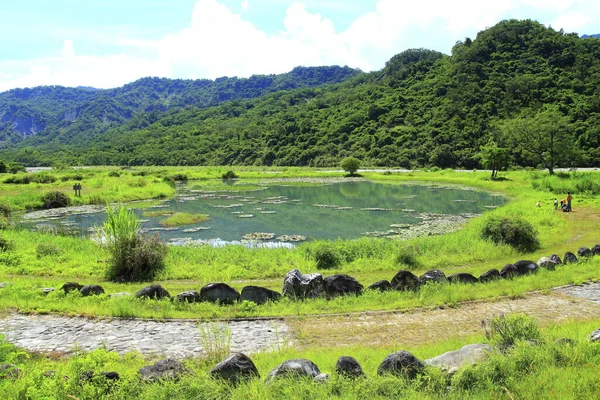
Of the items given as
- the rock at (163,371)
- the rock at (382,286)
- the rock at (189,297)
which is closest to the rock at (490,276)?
the rock at (382,286)

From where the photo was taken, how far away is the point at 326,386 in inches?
221

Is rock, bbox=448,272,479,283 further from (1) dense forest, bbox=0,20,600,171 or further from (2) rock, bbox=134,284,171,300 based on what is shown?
(1) dense forest, bbox=0,20,600,171

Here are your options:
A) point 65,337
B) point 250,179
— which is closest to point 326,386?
point 65,337

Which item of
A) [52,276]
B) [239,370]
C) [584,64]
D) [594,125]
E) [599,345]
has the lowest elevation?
[52,276]

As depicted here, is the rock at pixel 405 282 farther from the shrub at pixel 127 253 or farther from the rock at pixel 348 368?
the shrub at pixel 127 253

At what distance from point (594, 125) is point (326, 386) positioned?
271 feet

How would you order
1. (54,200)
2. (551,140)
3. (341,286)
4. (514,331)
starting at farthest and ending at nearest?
(551,140) < (54,200) < (341,286) < (514,331)

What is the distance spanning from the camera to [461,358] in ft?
21.0

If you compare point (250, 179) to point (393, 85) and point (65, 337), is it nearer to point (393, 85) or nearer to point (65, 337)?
point (65, 337)

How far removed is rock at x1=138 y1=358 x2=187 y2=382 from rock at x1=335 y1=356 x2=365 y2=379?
7.52 ft

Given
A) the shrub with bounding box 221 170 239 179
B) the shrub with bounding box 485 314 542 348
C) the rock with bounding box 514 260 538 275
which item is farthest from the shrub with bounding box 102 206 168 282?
the shrub with bounding box 221 170 239 179

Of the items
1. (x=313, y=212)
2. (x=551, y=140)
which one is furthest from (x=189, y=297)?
(x=551, y=140)

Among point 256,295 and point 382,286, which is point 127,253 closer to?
point 256,295

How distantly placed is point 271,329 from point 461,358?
174 inches
